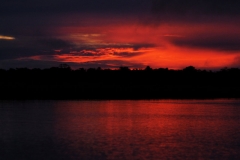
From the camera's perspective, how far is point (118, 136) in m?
19.6

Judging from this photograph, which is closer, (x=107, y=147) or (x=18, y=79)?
(x=107, y=147)

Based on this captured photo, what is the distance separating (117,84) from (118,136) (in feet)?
150

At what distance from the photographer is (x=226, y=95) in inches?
2128

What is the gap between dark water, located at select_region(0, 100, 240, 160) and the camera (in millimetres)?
15594

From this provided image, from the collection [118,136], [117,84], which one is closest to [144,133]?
[118,136]

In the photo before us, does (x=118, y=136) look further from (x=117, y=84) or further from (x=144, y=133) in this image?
(x=117, y=84)

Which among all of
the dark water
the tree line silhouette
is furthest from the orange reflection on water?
the tree line silhouette

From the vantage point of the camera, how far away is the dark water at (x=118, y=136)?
15594mm

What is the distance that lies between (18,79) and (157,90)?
20857 millimetres

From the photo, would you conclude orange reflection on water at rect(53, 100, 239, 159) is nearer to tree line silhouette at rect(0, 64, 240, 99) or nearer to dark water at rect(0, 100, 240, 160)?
dark water at rect(0, 100, 240, 160)

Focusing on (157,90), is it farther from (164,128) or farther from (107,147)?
(107,147)

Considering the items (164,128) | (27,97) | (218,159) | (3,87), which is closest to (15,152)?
(218,159)

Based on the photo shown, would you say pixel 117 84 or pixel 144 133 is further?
pixel 117 84

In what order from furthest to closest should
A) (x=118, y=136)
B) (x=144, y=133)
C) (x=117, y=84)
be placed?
(x=117, y=84)
(x=144, y=133)
(x=118, y=136)
